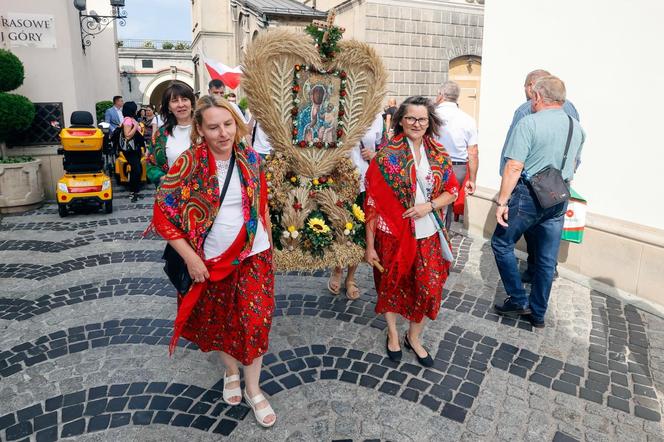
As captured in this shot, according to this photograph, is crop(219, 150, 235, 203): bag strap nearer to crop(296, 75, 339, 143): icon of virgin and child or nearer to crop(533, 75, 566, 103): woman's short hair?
crop(296, 75, 339, 143): icon of virgin and child

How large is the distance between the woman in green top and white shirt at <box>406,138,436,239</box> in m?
1.99

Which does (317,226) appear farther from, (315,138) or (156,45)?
(156,45)

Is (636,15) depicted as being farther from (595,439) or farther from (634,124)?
(595,439)

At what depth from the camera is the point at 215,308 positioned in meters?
2.94

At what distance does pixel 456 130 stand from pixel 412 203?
A: 2448 mm

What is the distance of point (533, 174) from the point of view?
157 inches

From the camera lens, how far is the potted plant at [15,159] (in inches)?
316

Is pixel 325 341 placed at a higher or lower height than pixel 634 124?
A: lower

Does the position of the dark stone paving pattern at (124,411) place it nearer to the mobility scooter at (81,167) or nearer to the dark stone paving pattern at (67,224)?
the dark stone paving pattern at (67,224)

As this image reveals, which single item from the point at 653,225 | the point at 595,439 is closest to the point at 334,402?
the point at 595,439

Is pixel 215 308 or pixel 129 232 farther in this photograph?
pixel 129 232

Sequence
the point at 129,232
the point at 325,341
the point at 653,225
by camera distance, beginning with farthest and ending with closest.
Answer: the point at 129,232
the point at 653,225
the point at 325,341

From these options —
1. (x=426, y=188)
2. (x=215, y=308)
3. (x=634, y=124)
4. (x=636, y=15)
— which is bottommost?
(x=215, y=308)

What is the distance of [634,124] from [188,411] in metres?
4.97
